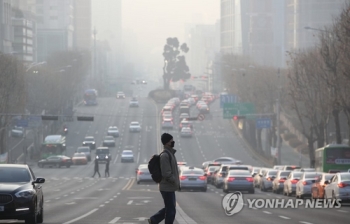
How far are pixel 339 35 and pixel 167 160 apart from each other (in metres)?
43.1

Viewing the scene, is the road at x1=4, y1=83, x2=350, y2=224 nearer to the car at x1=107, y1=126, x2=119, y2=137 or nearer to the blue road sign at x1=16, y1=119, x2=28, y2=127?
the car at x1=107, y1=126, x2=119, y2=137

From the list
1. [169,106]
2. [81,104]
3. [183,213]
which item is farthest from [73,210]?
[81,104]

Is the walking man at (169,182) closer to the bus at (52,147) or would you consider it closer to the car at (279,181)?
the car at (279,181)

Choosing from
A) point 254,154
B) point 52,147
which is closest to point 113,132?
point 52,147

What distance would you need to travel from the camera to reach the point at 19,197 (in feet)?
74.0

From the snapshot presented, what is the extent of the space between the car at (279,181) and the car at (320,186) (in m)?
9.61

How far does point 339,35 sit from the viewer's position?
5988 centimetres

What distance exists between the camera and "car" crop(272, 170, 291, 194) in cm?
5072

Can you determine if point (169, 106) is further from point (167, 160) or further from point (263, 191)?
point (167, 160)

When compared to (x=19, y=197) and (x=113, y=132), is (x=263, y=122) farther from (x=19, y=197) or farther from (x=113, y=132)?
(x=19, y=197)

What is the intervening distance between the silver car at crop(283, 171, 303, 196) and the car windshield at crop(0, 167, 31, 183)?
933 inches

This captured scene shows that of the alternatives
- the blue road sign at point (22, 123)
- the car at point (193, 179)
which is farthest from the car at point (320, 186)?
the blue road sign at point (22, 123)

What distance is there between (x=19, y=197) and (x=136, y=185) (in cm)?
3762

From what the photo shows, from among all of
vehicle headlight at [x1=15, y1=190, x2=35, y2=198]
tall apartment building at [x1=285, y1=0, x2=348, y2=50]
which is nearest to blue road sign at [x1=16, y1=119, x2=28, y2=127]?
vehicle headlight at [x1=15, y1=190, x2=35, y2=198]
